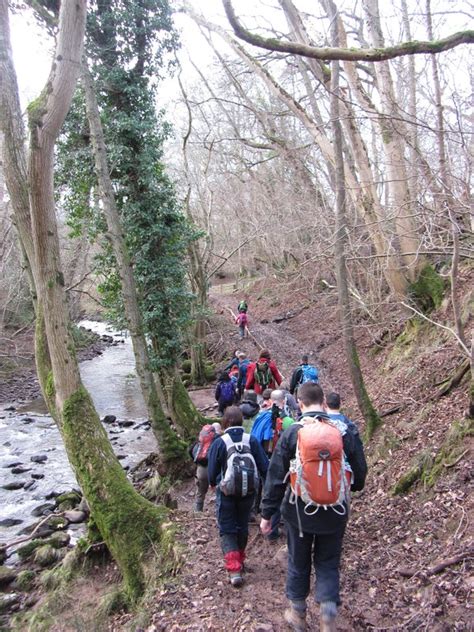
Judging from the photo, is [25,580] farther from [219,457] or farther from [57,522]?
[219,457]

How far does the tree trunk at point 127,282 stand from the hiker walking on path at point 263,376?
200 centimetres

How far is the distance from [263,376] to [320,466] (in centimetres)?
632

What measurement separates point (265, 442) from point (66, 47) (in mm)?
5296

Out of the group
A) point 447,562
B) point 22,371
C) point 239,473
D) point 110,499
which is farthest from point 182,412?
point 22,371

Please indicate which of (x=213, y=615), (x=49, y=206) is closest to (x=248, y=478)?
(x=213, y=615)

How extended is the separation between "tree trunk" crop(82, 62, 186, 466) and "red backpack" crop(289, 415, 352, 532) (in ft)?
21.3

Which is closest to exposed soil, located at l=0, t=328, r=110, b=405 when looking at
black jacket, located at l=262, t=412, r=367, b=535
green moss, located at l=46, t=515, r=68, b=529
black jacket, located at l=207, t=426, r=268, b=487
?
green moss, located at l=46, t=515, r=68, b=529

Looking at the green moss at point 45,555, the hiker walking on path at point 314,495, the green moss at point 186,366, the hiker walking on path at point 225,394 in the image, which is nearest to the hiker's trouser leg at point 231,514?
the hiker walking on path at point 314,495

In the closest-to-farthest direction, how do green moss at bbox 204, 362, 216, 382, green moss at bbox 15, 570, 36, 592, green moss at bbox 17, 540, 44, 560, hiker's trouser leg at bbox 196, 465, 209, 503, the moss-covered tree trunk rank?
hiker's trouser leg at bbox 196, 465, 209, 503, green moss at bbox 15, 570, 36, 592, green moss at bbox 17, 540, 44, 560, the moss-covered tree trunk, green moss at bbox 204, 362, 216, 382

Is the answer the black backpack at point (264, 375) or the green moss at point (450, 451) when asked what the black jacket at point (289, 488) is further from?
the black backpack at point (264, 375)

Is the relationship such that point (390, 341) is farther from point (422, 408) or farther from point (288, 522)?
point (288, 522)

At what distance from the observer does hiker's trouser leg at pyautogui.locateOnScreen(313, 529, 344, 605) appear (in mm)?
3293

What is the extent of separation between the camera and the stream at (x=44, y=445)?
9.68 m

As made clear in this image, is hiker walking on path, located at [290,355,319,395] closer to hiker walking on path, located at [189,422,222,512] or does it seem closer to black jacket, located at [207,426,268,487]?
hiker walking on path, located at [189,422,222,512]
